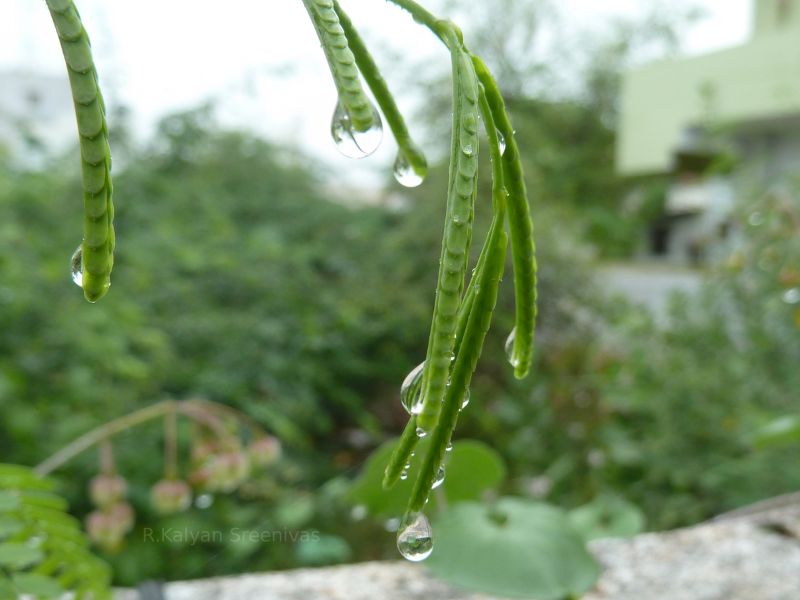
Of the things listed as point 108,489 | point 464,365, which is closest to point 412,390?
point 464,365

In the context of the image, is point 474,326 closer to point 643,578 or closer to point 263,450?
point 643,578

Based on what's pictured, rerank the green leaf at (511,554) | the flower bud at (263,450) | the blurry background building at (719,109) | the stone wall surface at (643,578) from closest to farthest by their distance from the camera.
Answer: the green leaf at (511,554), the stone wall surface at (643,578), the flower bud at (263,450), the blurry background building at (719,109)

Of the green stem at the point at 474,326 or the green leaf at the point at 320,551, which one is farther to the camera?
the green leaf at the point at 320,551

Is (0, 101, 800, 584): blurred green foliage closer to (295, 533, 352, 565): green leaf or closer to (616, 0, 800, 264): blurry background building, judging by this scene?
(295, 533, 352, 565): green leaf

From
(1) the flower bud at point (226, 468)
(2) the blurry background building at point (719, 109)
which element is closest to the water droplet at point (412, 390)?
(1) the flower bud at point (226, 468)

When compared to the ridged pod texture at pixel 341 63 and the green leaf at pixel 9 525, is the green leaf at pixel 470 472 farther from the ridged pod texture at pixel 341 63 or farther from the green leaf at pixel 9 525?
the ridged pod texture at pixel 341 63

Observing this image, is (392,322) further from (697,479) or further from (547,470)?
(697,479)
